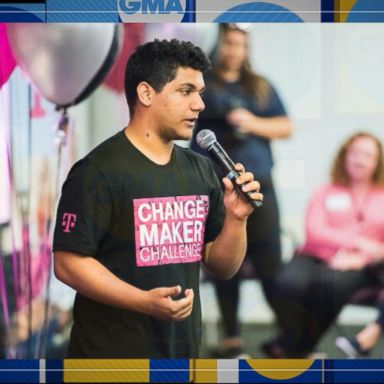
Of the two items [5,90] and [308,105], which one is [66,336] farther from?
[308,105]

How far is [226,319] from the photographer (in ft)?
13.9

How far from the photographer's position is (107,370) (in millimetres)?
4250

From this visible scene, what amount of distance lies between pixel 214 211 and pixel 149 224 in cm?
29

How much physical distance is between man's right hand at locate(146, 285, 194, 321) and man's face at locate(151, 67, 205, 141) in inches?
26.1

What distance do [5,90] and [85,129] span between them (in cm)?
38

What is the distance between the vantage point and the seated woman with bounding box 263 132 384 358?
421cm

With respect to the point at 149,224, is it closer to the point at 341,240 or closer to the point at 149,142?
the point at 149,142

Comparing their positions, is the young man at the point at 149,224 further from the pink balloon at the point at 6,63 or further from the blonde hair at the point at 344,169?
the pink balloon at the point at 6,63

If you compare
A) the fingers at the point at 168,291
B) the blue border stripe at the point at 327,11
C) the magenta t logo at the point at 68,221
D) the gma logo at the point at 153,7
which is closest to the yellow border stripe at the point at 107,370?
the fingers at the point at 168,291

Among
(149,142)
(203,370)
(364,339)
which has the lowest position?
(203,370)

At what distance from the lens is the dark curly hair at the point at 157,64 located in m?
4.17

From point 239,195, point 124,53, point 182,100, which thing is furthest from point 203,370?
point 124,53

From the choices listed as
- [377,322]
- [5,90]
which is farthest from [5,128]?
[377,322]

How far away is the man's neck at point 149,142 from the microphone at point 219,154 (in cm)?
14
